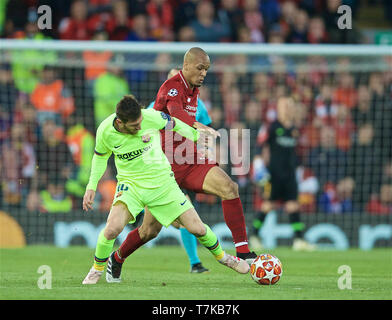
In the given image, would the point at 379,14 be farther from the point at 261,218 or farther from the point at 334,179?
the point at 261,218

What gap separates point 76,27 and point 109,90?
2.19m

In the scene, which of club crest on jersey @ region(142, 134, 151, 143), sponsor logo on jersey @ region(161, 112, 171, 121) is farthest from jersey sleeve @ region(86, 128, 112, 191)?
sponsor logo on jersey @ region(161, 112, 171, 121)

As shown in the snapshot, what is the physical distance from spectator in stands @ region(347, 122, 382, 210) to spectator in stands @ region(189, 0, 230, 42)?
3.63 meters

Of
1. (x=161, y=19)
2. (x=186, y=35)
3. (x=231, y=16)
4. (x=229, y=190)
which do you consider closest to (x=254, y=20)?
(x=231, y=16)

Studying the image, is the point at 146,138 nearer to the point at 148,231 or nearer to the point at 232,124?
the point at 148,231

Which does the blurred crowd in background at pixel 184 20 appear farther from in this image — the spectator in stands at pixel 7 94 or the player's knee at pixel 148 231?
the player's knee at pixel 148 231

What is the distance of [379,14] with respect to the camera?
1914cm

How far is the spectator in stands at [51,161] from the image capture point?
13445 mm

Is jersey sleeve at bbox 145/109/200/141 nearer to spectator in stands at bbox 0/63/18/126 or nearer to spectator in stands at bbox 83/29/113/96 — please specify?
spectator in stands at bbox 83/29/113/96

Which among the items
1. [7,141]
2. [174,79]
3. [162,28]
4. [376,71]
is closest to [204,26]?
[162,28]

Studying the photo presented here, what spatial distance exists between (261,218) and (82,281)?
5625 mm

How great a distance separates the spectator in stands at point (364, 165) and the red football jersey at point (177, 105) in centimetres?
666

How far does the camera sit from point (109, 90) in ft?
45.1

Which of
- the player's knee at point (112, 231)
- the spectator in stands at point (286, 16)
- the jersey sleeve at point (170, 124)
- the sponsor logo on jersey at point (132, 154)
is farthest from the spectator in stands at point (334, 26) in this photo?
the player's knee at point (112, 231)
